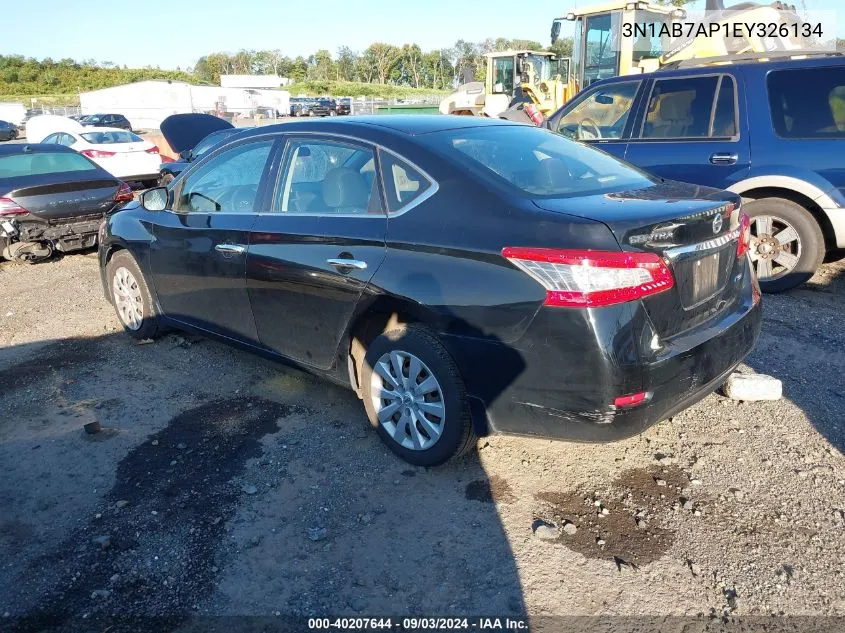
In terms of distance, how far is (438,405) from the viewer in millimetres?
3311

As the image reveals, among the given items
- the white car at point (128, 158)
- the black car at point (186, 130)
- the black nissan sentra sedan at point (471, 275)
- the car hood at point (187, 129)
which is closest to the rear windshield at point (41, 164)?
the black car at point (186, 130)

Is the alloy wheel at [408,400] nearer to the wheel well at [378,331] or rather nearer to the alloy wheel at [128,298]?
the wheel well at [378,331]

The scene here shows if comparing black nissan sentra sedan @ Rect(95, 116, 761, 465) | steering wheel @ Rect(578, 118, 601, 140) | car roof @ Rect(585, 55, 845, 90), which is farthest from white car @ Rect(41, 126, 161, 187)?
black nissan sentra sedan @ Rect(95, 116, 761, 465)

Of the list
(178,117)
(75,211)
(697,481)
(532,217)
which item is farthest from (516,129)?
(178,117)

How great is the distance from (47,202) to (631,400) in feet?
25.1

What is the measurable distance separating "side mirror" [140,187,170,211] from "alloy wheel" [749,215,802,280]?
192 inches

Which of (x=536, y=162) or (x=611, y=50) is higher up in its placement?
(x=611, y=50)

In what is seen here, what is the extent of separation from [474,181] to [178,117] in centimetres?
1265

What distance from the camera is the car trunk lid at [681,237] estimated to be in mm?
2840

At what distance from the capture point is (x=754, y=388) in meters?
4.10

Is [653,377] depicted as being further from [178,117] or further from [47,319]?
[178,117]

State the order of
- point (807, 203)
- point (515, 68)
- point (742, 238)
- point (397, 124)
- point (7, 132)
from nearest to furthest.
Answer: point (742, 238), point (397, 124), point (807, 203), point (515, 68), point (7, 132)

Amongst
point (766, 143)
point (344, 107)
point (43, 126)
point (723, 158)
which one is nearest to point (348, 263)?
point (723, 158)

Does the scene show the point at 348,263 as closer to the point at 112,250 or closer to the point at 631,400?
the point at 631,400
